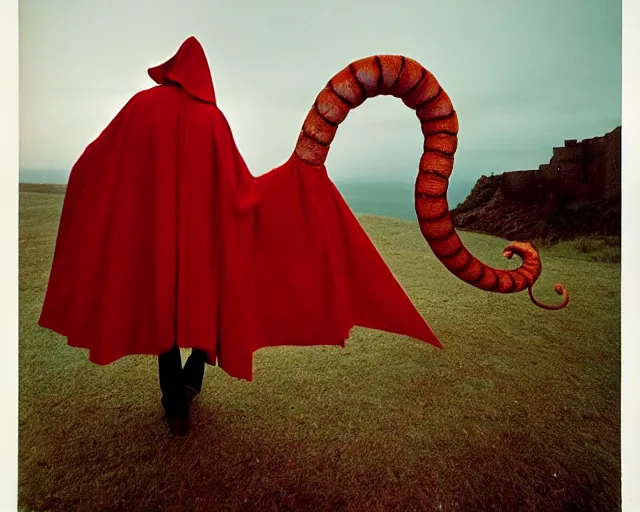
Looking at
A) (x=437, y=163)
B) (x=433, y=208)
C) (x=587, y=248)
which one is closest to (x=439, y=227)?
(x=433, y=208)

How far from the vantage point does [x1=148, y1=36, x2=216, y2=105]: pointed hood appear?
48.9 inches

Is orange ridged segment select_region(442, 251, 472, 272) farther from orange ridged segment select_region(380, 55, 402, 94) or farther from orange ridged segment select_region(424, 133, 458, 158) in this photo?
orange ridged segment select_region(380, 55, 402, 94)

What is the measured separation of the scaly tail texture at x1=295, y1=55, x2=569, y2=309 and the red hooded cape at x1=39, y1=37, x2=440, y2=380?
0.10m

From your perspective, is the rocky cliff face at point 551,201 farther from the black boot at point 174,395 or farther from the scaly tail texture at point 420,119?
the black boot at point 174,395

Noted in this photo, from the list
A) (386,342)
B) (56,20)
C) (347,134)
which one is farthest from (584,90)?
(56,20)

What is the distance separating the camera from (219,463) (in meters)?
1.34

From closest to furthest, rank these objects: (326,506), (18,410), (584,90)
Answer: (326,506) < (584,90) < (18,410)

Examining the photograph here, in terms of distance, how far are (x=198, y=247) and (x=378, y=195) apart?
0.51m

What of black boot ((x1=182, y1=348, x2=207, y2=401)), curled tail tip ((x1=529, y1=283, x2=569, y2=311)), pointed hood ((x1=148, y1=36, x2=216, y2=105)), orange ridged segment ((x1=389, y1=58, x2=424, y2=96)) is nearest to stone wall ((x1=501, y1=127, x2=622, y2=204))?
curled tail tip ((x1=529, y1=283, x2=569, y2=311))

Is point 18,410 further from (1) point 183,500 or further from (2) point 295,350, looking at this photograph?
(2) point 295,350

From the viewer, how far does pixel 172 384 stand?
1361 mm

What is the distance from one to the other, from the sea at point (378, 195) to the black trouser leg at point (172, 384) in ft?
1.80

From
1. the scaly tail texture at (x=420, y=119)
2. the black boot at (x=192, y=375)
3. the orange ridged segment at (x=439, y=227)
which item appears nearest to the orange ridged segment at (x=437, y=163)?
the scaly tail texture at (x=420, y=119)

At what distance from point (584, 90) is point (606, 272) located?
49cm
